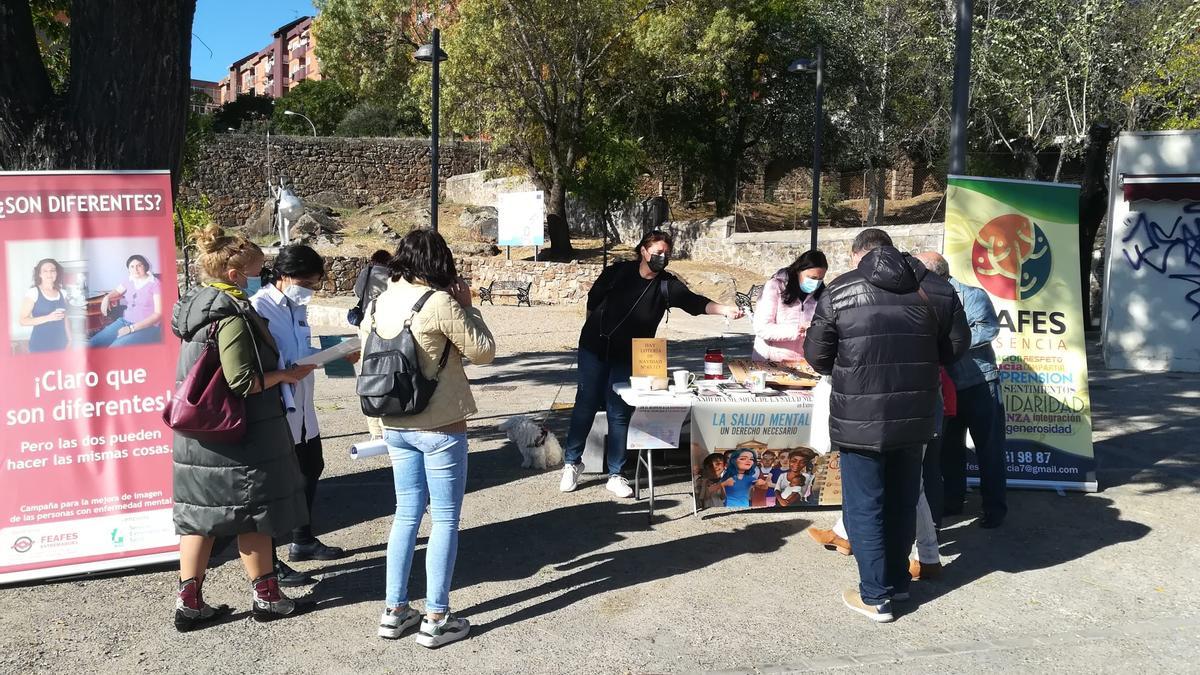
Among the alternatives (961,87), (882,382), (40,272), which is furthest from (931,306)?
(40,272)

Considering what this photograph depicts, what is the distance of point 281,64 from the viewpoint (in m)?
86.9

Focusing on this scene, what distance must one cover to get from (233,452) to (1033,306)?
15.6 feet

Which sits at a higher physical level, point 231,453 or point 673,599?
point 231,453

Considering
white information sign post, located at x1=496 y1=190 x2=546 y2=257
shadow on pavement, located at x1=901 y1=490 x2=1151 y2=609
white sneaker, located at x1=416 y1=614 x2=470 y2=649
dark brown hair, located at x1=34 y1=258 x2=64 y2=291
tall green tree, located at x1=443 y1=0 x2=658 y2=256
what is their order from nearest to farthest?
1. white sneaker, located at x1=416 y1=614 x2=470 y2=649
2. dark brown hair, located at x1=34 y1=258 x2=64 y2=291
3. shadow on pavement, located at x1=901 y1=490 x2=1151 y2=609
4. tall green tree, located at x1=443 y1=0 x2=658 y2=256
5. white information sign post, located at x1=496 y1=190 x2=546 y2=257

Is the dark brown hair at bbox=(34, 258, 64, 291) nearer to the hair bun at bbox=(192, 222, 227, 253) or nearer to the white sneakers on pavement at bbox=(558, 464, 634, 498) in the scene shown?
the hair bun at bbox=(192, 222, 227, 253)

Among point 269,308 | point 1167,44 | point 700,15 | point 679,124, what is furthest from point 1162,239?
point 679,124

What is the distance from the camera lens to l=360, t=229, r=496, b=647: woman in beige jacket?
344 cm

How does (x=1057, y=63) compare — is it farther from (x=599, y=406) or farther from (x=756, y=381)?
(x=599, y=406)

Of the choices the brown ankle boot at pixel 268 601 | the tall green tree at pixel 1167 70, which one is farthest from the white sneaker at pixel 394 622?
the tall green tree at pixel 1167 70

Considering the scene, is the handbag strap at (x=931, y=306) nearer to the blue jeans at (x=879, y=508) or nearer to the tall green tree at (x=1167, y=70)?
the blue jeans at (x=879, y=508)

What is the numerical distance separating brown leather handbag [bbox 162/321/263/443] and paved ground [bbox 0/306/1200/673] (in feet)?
2.89

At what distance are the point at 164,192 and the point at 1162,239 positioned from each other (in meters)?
10.6

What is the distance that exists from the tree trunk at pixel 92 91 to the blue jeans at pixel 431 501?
8.48 feet

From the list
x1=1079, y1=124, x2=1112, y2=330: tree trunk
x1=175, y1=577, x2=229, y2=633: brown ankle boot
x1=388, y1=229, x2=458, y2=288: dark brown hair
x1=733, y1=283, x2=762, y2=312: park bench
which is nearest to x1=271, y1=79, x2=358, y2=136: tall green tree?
x1=733, y1=283, x2=762, y2=312: park bench
